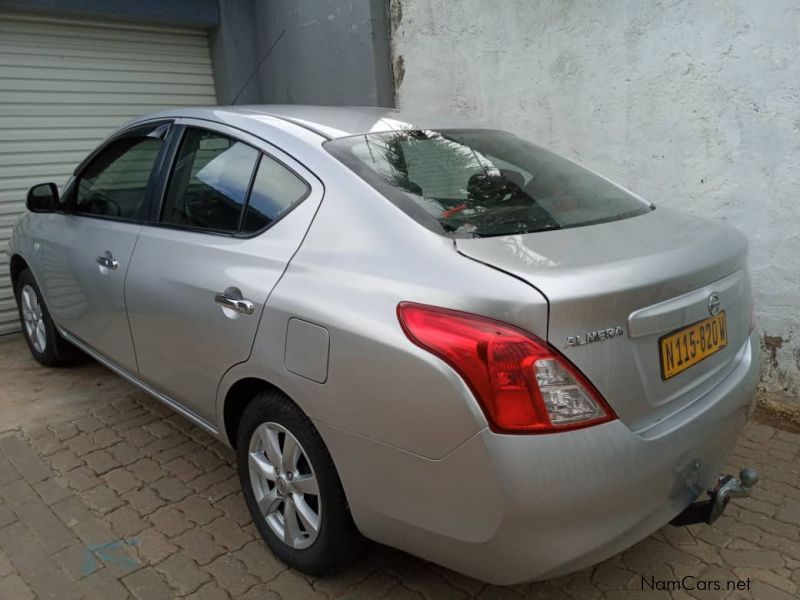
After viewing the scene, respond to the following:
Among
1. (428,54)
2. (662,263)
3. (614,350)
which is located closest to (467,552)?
(614,350)

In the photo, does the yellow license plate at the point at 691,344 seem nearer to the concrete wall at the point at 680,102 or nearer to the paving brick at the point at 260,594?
the paving brick at the point at 260,594

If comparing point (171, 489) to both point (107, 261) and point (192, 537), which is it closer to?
point (192, 537)

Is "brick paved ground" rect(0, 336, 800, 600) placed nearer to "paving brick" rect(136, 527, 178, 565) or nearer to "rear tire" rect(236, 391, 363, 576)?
"paving brick" rect(136, 527, 178, 565)

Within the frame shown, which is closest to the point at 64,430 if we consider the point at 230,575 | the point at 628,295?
the point at 230,575

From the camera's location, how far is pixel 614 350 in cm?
180

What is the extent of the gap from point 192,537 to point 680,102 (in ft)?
11.4

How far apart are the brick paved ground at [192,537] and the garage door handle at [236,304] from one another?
3.30 ft

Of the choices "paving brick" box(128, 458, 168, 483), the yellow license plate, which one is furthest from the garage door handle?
the yellow license plate

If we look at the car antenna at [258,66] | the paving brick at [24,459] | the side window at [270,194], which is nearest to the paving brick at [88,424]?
the paving brick at [24,459]

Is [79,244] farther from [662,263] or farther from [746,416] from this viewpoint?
[746,416]

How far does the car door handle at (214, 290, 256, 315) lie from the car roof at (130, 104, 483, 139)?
0.69 metres

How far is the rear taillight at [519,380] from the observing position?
1.71m

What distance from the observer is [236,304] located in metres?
2.36

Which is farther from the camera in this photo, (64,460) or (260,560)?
(64,460)
